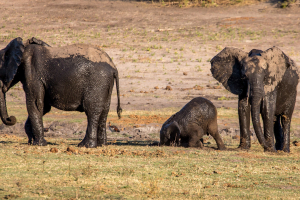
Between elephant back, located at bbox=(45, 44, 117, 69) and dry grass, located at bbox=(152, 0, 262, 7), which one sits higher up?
elephant back, located at bbox=(45, 44, 117, 69)

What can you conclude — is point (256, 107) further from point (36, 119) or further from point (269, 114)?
point (36, 119)

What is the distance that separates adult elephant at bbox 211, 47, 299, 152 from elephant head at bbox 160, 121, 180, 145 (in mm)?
1777

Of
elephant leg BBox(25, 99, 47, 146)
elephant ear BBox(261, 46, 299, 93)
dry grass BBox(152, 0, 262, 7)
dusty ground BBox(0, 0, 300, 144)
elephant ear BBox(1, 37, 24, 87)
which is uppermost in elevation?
elephant ear BBox(1, 37, 24, 87)

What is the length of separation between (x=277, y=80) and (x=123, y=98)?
12226mm

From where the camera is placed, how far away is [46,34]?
112ft

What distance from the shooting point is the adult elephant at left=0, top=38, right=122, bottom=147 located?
10914 mm

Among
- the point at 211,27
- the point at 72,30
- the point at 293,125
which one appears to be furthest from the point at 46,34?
the point at 293,125

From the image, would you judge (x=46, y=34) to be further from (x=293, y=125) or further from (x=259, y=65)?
(x=259, y=65)

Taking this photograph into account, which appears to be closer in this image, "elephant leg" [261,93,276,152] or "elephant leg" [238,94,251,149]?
"elephant leg" [261,93,276,152]

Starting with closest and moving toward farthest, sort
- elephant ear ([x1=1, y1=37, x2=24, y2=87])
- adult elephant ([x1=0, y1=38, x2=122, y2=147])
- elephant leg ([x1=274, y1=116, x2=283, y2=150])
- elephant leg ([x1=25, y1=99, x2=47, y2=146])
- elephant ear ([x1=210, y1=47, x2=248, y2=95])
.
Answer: elephant ear ([x1=1, y1=37, x2=24, y2=87]), adult elephant ([x1=0, y1=38, x2=122, y2=147]), elephant leg ([x1=25, y1=99, x2=47, y2=146]), elephant ear ([x1=210, y1=47, x2=248, y2=95]), elephant leg ([x1=274, y1=116, x2=283, y2=150])

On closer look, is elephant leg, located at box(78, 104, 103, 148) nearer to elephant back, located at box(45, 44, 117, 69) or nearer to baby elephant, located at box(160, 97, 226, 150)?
elephant back, located at box(45, 44, 117, 69)

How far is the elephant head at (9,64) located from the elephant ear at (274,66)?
240 inches

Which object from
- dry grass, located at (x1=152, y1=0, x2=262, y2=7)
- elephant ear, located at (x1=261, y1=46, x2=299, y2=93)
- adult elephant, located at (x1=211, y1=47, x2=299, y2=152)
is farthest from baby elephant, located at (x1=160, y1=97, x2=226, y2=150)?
dry grass, located at (x1=152, y1=0, x2=262, y2=7)

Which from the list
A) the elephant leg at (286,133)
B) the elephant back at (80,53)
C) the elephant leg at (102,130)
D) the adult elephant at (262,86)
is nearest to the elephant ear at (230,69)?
the adult elephant at (262,86)
